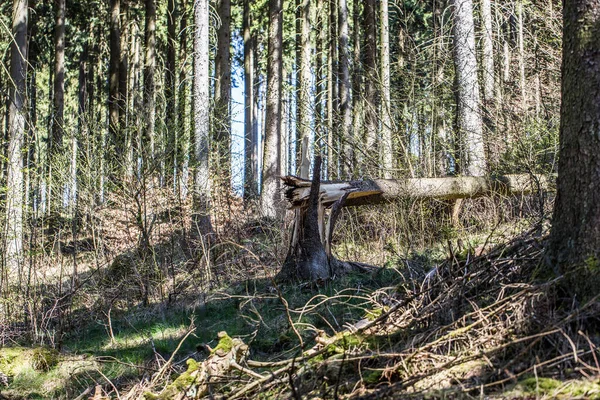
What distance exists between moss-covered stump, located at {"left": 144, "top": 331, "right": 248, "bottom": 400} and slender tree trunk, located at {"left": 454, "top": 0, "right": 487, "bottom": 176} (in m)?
6.76

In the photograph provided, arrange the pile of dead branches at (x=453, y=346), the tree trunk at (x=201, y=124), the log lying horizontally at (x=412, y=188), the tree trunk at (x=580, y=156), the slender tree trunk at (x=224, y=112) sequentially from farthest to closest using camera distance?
the slender tree trunk at (x=224, y=112) < the tree trunk at (x=201, y=124) < the log lying horizontally at (x=412, y=188) < the tree trunk at (x=580, y=156) < the pile of dead branches at (x=453, y=346)

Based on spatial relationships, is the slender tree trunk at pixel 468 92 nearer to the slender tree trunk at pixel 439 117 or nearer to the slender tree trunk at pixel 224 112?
the slender tree trunk at pixel 439 117

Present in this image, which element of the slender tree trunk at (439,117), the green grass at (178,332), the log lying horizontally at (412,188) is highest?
the slender tree trunk at (439,117)

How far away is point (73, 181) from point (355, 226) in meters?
4.86

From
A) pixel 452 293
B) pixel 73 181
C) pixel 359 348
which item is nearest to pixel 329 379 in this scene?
pixel 359 348

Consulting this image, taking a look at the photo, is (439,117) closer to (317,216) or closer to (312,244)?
(317,216)

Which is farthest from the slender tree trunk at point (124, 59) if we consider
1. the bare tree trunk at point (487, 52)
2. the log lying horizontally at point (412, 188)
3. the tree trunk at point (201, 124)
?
the log lying horizontally at point (412, 188)

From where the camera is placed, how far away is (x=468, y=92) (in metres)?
10.4

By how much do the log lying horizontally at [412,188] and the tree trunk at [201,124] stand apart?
9.47ft

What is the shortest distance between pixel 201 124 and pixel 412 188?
4890 millimetres

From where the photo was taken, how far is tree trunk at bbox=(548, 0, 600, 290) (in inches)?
137

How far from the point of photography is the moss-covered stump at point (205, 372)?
13.3ft

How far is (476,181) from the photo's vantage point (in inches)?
370

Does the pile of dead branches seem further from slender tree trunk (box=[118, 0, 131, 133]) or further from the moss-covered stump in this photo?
slender tree trunk (box=[118, 0, 131, 133])
